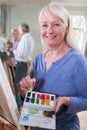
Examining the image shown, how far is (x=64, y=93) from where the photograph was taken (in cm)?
67

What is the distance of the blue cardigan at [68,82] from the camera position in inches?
25.7

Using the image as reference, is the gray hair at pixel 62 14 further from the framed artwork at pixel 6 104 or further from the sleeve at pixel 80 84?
the framed artwork at pixel 6 104

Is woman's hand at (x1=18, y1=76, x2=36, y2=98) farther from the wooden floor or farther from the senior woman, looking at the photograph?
the wooden floor

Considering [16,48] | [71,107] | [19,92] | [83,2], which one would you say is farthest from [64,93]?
[83,2]

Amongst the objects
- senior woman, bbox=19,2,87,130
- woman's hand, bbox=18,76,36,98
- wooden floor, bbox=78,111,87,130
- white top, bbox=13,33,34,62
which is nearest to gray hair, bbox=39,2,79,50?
senior woman, bbox=19,2,87,130

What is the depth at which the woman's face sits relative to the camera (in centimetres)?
67

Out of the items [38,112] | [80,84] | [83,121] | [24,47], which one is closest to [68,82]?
[80,84]

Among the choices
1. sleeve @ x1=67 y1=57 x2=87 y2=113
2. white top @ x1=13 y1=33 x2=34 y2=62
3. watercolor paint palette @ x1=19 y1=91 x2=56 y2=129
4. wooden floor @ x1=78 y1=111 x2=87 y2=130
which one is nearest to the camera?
watercolor paint palette @ x1=19 y1=91 x2=56 y2=129

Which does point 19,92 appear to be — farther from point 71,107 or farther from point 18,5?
point 18,5

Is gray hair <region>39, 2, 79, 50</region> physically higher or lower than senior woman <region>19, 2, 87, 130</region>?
higher

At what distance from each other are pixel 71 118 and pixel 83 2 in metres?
0.61

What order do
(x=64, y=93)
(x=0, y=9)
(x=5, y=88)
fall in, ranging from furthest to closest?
(x=0, y=9) → (x=64, y=93) → (x=5, y=88)

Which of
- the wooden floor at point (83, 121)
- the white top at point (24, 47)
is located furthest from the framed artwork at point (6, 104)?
the wooden floor at point (83, 121)

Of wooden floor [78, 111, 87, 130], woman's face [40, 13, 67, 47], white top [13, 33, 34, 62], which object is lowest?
wooden floor [78, 111, 87, 130]
